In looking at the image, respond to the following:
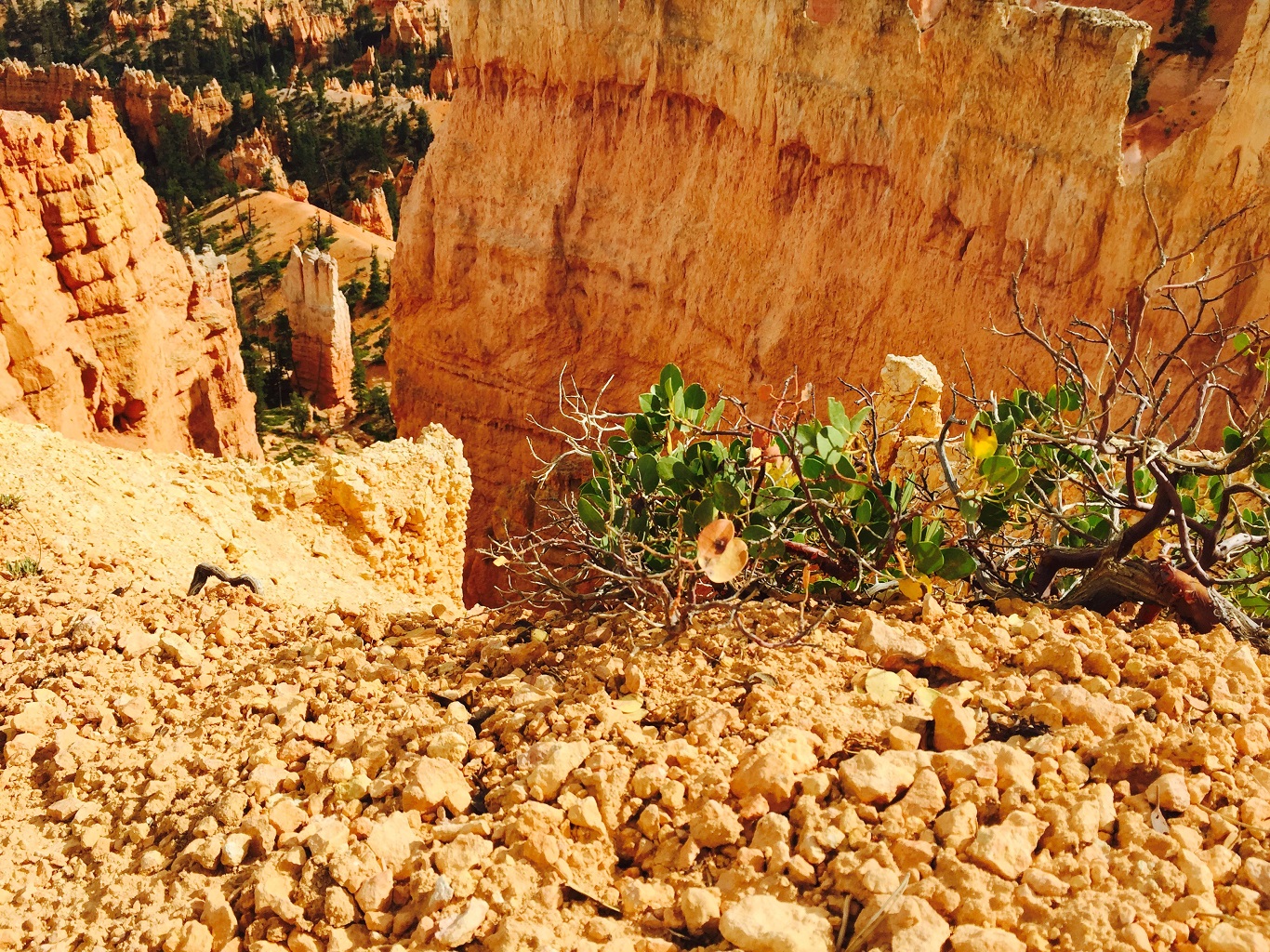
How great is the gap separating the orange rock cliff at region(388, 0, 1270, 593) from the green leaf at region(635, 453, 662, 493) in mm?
8382

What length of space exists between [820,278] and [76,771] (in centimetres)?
1067

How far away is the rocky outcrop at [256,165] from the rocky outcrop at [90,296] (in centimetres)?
2611

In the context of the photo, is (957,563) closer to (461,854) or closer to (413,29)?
(461,854)

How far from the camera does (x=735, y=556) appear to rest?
2.29 metres

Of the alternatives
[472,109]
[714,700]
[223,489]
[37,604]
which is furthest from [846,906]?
[472,109]

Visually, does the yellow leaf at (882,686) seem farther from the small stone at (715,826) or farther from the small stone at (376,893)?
the small stone at (376,893)

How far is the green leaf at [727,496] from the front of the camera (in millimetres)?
2730

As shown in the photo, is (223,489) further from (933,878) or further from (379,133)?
(379,133)

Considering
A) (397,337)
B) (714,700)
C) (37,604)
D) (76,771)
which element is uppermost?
(714,700)

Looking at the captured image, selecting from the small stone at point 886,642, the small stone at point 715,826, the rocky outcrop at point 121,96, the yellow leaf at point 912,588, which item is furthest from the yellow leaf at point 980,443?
the rocky outcrop at point 121,96

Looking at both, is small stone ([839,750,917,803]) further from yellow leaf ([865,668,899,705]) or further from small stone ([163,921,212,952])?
small stone ([163,921,212,952])

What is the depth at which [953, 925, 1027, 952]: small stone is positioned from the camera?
1.48 metres

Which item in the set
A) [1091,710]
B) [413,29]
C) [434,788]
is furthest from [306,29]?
[1091,710]

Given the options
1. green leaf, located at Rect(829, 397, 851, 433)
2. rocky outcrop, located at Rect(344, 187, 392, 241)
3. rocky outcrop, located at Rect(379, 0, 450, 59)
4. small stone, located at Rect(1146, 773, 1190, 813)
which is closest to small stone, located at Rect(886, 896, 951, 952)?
small stone, located at Rect(1146, 773, 1190, 813)
